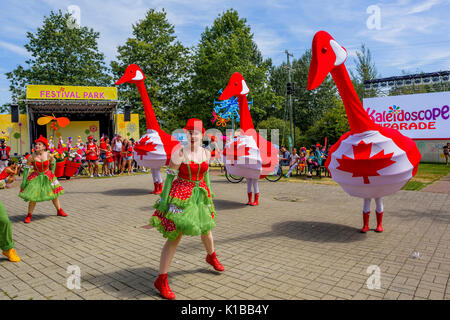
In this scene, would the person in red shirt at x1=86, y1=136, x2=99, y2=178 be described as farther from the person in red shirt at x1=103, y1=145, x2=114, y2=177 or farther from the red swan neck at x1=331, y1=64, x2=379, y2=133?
the red swan neck at x1=331, y1=64, x2=379, y2=133

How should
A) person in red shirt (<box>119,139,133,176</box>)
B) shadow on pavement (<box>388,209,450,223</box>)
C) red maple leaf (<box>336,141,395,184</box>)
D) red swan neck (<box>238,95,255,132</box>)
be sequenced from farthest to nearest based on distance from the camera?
person in red shirt (<box>119,139,133,176</box>), red swan neck (<box>238,95,255,132</box>), shadow on pavement (<box>388,209,450,223</box>), red maple leaf (<box>336,141,395,184</box>)

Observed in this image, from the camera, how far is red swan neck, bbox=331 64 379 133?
16.4ft

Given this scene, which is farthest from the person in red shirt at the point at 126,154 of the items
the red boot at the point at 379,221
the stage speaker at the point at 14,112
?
the red boot at the point at 379,221

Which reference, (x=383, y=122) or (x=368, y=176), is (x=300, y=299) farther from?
(x=383, y=122)

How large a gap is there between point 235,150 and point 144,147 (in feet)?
8.40

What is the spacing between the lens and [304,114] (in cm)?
4288

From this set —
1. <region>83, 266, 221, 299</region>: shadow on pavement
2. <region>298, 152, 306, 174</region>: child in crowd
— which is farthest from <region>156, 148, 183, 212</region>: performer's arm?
<region>298, 152, 306, 174</region>: child in crowd

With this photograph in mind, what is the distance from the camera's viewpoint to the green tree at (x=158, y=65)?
31828 millimetres

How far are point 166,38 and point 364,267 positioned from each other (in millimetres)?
32717

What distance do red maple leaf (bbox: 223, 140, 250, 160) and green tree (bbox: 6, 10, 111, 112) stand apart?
29.8 metres

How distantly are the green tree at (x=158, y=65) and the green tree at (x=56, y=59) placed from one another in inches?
152

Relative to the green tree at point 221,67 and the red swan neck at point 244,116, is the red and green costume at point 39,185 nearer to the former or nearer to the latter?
the red swan neck at point 244,116

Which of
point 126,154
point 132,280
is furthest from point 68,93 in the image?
point 132,280

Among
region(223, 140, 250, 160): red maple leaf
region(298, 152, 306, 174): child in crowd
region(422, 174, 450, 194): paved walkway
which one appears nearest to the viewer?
region(223, 140, 250, 160): red maple leaf
